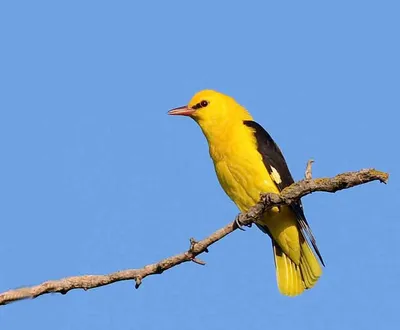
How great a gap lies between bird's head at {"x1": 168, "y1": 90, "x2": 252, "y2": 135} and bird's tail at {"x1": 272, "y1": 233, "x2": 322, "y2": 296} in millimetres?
1505

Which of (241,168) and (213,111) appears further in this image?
(213,111)

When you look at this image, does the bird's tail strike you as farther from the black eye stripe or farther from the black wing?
the black eye stripe

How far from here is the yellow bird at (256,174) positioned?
7.69 metres

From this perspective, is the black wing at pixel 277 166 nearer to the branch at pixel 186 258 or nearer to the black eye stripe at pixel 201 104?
the black eye stripe at pixel 201 104

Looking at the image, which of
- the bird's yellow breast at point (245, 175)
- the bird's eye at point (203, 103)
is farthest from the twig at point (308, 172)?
the bird's eye at point (203, 103)

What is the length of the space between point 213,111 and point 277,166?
996mm

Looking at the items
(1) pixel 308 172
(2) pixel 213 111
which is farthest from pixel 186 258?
(2) pixel 213 111

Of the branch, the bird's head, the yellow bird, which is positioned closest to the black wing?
the yellow bird

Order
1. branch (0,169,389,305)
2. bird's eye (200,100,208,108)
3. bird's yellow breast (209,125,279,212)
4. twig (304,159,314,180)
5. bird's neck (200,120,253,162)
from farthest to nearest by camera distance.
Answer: bird's eye (200,100,208,108), bird's neck (200,120,253,162), bird's yellow breast (209,125,279,212), twig (304,159,314,180), branch (0,169,389,305)

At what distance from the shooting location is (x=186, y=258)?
598 centimetres

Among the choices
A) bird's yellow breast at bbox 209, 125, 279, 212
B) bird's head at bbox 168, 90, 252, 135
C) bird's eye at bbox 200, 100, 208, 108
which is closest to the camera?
bird's yellow breast at bbox 209, 125, 279, 212

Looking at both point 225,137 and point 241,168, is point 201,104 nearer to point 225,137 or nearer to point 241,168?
point 225,137

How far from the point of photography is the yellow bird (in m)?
7.69

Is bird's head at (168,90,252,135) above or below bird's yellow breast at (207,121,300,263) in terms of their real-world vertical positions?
above
